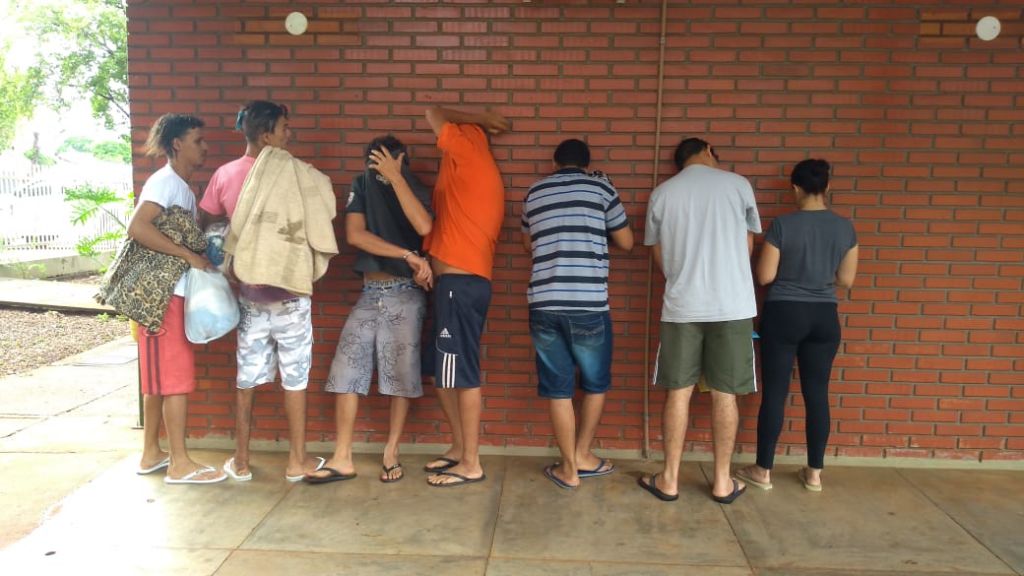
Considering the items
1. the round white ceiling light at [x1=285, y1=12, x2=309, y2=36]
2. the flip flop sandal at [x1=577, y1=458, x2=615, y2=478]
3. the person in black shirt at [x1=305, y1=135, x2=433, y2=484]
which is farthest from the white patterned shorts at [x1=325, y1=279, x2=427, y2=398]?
the round white ceiling light at [x1=285, y1=12, x2=309, y2=36]

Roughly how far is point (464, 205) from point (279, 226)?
955 mm

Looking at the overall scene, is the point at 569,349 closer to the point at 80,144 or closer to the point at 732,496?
the point at 732,496

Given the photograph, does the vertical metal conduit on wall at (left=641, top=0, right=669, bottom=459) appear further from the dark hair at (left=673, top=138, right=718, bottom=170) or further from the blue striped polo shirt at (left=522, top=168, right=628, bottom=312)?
the blue striped polo shirt at (left=522, top=168, right=628, bottom=312)

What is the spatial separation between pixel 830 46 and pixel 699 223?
1.37 metres

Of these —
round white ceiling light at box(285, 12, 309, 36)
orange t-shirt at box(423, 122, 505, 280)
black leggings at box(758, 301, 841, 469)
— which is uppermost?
round white ceiling light at box(285, 12, 309, 36)

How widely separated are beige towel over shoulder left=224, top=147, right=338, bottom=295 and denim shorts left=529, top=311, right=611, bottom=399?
1227mm

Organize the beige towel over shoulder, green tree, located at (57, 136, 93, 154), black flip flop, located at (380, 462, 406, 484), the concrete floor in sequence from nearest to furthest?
the concrete floor
the beige towel over shoulder
black flip flop, located at (380, 462, 406, 484)
green tree, located at (57, 136, 93, 154)

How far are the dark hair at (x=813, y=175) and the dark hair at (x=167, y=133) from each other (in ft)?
10.7

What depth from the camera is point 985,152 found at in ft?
13.4

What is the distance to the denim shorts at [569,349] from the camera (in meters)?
3.84

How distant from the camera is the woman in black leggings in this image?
3799mm

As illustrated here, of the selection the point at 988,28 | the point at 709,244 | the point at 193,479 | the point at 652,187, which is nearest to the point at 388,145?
the point at 652,187

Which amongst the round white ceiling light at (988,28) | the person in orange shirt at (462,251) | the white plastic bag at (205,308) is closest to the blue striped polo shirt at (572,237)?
the person in orange shirt at (462,251)

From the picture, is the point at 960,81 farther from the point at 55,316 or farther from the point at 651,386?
the point at 55,316
